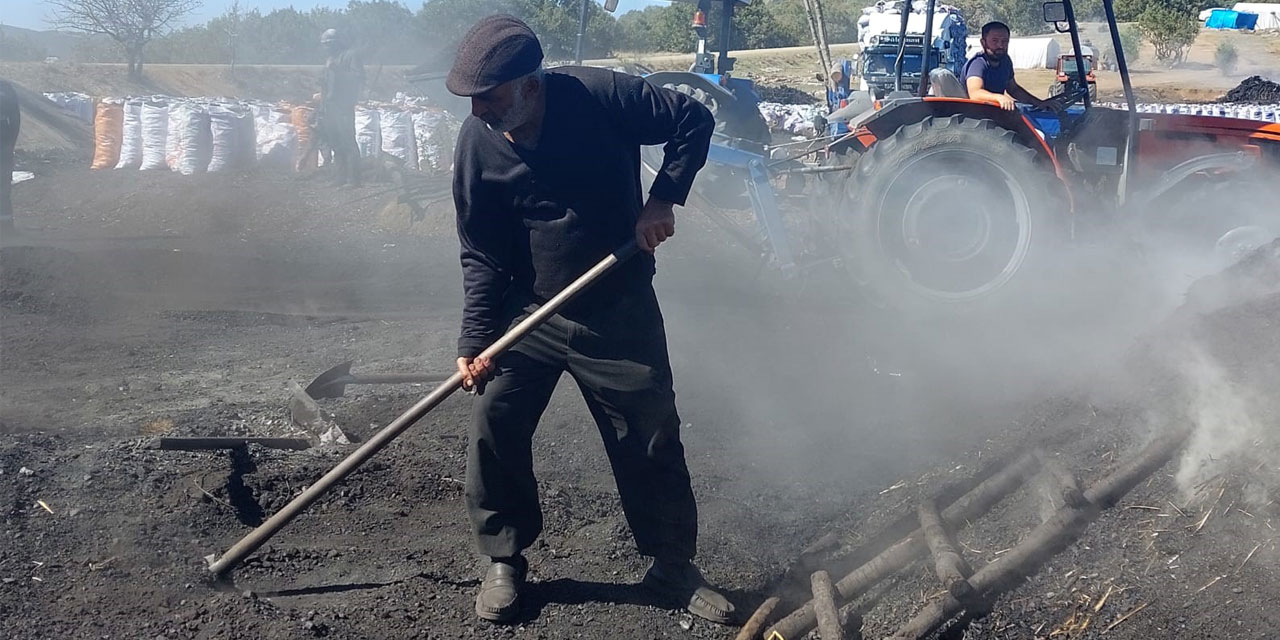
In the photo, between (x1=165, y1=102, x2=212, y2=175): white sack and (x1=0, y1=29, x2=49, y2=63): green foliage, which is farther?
(x1=0, y1=29, x2=49, y2=63): green foliage

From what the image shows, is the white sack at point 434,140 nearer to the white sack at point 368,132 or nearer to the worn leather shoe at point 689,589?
the white sack at point 368,132

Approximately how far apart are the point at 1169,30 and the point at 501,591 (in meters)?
30.2

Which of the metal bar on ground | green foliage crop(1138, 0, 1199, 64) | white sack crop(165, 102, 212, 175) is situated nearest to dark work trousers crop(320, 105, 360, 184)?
white sack crop(165, 102, 212, 175)

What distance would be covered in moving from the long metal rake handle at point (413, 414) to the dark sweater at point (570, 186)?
0.29 ft

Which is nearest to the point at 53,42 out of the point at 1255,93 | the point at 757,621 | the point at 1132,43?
the point at 1132,43

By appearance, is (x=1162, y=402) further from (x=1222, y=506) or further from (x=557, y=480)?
(x=557, y=480)

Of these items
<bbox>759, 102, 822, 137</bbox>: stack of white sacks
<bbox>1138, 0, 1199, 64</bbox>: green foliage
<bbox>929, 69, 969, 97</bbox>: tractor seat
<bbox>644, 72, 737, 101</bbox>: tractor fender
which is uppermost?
<bbox>1138, 0, 1199, 64</bbox>: green foliage

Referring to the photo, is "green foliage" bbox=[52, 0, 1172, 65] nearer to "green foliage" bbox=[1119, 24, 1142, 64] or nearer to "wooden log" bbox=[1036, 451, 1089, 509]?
"green foliage" bbox=[1119, 24, 1142, 64]

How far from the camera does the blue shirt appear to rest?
283 inches

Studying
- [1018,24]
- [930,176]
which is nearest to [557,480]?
[930,176]

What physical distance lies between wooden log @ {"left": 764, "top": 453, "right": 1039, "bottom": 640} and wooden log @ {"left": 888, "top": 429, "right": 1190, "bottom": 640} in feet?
0.90

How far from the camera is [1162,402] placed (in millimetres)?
4293

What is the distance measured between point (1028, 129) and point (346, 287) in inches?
214

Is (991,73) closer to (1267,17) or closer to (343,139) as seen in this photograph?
(343,139)
